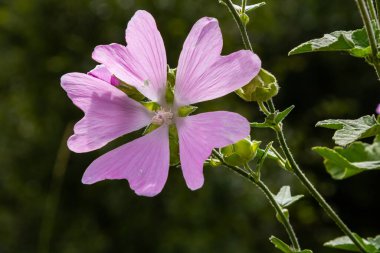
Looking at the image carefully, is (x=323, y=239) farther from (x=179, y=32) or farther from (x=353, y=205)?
(x=179, y=32)

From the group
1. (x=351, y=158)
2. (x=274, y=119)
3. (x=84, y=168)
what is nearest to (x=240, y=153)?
(x=274, y=119)

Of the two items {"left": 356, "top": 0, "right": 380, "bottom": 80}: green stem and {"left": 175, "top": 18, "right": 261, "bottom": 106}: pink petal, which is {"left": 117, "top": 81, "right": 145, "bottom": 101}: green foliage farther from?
{"left": 356, "top": 0, "right": 380, "bottom": 80}: green stem

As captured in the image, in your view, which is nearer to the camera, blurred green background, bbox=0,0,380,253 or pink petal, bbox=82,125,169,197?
pink petal, bbox=82,125,169,197

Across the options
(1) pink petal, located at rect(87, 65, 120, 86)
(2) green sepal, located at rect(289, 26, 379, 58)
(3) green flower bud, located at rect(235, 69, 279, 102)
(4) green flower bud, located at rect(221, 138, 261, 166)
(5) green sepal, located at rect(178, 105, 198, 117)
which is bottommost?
(4) green flower bud, located at rect(221, 138, 261, 166)

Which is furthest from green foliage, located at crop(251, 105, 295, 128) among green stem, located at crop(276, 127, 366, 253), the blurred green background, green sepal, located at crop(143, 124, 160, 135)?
the blurred green background

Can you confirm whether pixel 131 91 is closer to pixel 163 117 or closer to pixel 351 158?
pixel 163 117

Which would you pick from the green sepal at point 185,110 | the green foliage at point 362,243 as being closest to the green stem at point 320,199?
the green foliage at point 362,243

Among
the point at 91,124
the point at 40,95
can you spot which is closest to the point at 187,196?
the point at 40,95
